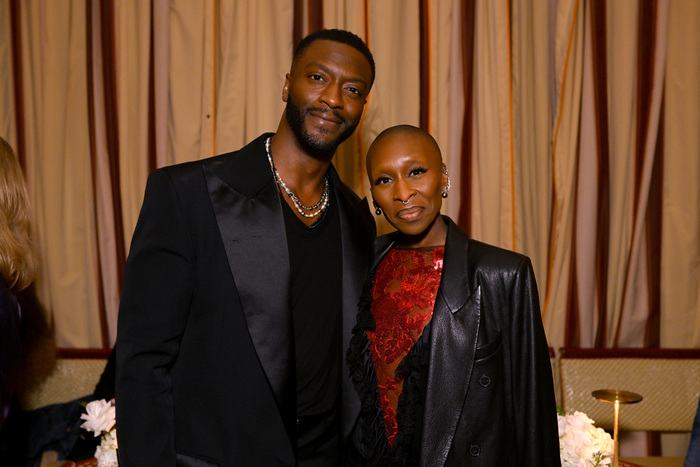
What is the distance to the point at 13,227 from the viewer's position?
7.04 ft

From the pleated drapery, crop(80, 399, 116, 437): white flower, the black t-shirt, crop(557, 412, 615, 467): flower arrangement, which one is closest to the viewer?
the black t-shirt

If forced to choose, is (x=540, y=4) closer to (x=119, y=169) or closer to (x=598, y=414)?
(x=598, y=414)

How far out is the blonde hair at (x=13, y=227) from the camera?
2043mm

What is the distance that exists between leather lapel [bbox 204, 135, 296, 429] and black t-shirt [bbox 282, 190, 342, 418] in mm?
91

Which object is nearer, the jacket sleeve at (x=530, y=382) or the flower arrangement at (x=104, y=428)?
the jacket sleeve at (x=530, y=382)

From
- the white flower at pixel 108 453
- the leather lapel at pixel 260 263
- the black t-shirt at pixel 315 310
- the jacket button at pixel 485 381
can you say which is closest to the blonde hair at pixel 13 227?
the white flower at pixel 108 453

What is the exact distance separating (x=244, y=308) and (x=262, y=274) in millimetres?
102

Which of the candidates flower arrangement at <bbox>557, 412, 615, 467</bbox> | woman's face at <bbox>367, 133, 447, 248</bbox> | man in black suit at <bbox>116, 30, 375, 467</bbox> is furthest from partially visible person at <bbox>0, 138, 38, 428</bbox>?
flower arrangement at <bbox>557, 412, 615, 467</bbox>

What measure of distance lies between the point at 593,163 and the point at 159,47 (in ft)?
7.69

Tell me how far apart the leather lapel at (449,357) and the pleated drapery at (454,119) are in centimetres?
141

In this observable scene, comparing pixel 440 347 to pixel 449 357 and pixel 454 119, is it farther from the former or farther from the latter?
pixel 454 119

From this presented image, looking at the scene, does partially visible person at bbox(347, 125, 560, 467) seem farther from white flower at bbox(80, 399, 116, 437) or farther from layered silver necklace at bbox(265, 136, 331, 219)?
white flower at bbox(80, 399, 116, 437)

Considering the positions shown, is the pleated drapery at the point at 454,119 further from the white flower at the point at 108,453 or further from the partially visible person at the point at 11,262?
the white flower at the point at 108,453

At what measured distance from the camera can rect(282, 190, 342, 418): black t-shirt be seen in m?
1.68
